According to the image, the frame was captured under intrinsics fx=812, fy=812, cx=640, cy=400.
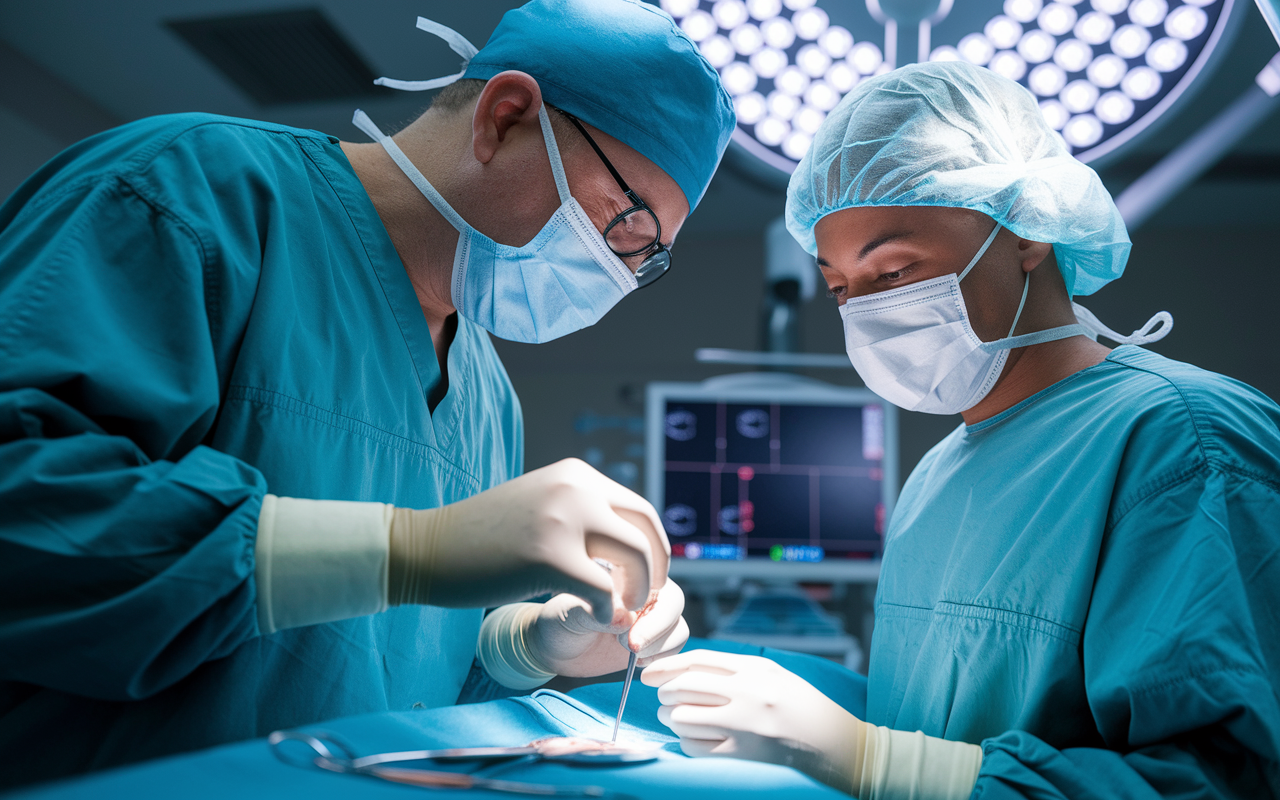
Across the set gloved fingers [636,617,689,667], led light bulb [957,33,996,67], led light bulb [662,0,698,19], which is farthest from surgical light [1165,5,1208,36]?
gloved fingers [636,617,689,667]

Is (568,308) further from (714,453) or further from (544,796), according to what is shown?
(714,453)

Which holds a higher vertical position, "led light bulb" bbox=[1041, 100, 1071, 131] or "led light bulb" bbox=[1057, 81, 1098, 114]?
"led light bulb" bbox=[1057, 81, 1098, 114]

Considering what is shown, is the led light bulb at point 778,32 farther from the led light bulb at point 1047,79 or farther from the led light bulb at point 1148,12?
the led light bulb at point 1148,12

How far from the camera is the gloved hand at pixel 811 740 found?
886 millimetres

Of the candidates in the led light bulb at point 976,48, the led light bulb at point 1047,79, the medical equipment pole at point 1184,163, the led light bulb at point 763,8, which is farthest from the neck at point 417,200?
the medical equipment pole at point 1184,163

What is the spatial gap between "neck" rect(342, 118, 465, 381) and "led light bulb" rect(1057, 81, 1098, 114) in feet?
2.90

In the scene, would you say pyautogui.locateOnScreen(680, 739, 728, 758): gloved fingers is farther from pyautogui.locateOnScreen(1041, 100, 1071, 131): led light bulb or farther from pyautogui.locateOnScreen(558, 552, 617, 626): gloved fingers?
pyautogui.locateOnScreen(1041, 100, 1071, 131): led light bulb

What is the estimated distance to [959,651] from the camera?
102 centimetres

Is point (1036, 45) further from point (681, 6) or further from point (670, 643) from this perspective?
point (670, 643)

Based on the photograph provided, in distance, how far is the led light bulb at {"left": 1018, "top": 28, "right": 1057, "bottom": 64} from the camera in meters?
1.15

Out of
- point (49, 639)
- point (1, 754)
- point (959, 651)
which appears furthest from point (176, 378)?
point (959, 651)

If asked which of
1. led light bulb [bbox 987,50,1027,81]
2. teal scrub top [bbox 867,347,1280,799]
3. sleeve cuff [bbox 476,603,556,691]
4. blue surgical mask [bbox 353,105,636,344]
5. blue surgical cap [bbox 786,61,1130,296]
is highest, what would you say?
led light bulb [bbox 987,50,1027,81]

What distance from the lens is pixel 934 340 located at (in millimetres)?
1177

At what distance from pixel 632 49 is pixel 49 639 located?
38.5 inches
